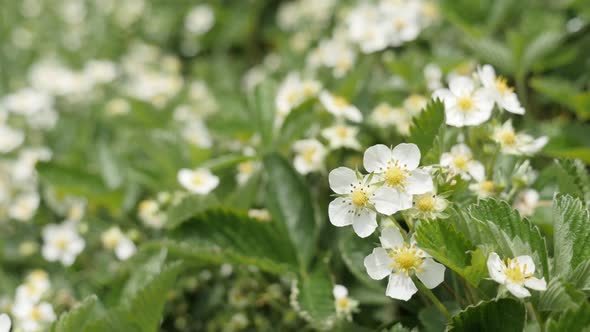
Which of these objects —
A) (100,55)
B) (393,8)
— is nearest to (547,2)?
(393,8)

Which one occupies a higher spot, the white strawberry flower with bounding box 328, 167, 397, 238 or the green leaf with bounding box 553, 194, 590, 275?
the white strawberry flower with bounding box 328, 167, 397, 238

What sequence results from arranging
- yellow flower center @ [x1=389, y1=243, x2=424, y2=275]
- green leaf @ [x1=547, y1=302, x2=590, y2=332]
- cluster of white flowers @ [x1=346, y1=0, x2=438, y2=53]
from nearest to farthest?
green leaf @ [x1=547, y1=302, x2=590, y2=332]
yellow flower center @ [x1=389, y1=243, x2=424, y2=275]
cluster of white flowers @ [x1=346, y1=0, x2=438, y2=53]

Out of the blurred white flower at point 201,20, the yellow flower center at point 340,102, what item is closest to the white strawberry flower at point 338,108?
the yellow flower center at point 340,102

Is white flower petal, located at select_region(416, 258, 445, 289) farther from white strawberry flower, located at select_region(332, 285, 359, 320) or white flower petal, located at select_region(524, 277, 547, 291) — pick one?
white strawberry flower, located at select_region(332, 285, 359, 320)

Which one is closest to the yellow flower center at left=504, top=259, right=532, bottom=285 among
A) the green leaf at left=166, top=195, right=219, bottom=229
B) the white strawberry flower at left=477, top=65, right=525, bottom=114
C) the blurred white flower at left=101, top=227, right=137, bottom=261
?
the white strawberry flower at left=477, top=65, right=525, bottom=114

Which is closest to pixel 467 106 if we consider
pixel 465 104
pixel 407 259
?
pixel 465 104

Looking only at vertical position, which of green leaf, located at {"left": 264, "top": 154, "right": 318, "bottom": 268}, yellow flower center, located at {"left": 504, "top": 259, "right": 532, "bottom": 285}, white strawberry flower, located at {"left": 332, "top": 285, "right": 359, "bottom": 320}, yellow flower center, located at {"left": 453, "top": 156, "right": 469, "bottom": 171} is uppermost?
yellow flower center, located at {"left": 453, "top": 156, "right": 469, "bottom": 171}
